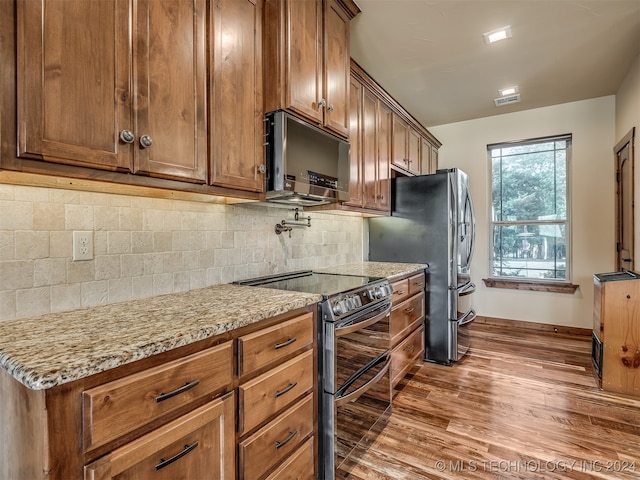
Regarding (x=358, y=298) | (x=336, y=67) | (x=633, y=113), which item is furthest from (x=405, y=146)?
(x=358, y=298)

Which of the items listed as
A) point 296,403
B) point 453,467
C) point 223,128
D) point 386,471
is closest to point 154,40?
point 223,128

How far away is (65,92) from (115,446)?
3.38 ft

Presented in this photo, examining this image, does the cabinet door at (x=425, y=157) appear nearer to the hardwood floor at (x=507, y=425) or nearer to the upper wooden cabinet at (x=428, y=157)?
the upper wooden cabinet at (x=428, y=157)

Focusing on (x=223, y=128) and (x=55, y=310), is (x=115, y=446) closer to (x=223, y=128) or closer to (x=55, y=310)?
(x=55, y=310)

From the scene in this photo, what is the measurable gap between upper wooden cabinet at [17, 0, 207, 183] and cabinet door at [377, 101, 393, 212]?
6.49 feet

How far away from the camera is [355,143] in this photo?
8.96ft

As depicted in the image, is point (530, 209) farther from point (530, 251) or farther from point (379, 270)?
point (379, 270)

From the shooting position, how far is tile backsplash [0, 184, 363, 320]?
3.92ft

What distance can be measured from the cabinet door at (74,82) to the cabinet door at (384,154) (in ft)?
7.56

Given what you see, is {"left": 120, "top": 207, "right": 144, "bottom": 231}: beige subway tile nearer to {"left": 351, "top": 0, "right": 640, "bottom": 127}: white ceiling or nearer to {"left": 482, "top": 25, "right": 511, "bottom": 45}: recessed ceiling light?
Result: {"left": 351, "top": 0, "right": 640, "bottom": 127}: white ceiling

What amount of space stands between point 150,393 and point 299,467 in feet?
2.90

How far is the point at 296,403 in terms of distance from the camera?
1.45 m

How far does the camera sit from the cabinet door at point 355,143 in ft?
8.75

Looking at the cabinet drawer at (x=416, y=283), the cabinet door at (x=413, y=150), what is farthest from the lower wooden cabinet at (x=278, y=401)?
the cabinet door at (x=413, y=150)
